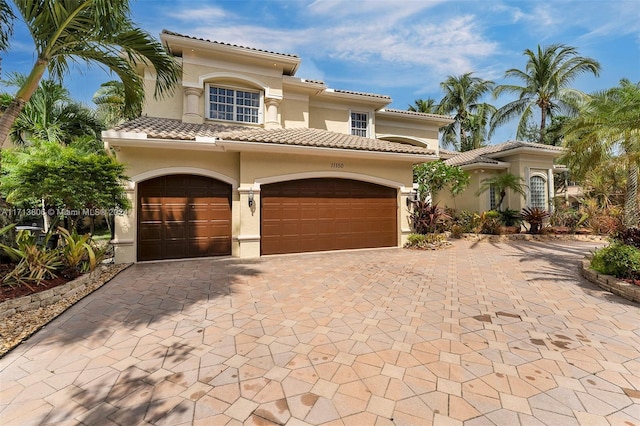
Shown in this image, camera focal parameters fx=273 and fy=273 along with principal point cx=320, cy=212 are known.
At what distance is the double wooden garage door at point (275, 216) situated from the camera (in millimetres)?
9586

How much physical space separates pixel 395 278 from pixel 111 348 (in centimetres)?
610

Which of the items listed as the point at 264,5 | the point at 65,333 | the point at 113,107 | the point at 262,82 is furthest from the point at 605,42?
the point at 113,107

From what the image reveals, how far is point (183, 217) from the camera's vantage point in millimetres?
9812

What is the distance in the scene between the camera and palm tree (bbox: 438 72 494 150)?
2828 cm

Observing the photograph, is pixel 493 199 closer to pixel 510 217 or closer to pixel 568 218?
pixel 510 217

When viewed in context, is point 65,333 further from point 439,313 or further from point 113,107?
point 113,107

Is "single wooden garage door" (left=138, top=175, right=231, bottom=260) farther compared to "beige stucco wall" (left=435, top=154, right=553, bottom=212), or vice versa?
"beige stucco wall" (left=435, top=154, right=553, bottom=212)

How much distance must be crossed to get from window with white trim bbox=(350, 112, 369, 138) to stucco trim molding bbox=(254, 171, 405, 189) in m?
4.93

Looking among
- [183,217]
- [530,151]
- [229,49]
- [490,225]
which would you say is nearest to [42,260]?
[183,217]

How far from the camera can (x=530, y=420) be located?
2.52m

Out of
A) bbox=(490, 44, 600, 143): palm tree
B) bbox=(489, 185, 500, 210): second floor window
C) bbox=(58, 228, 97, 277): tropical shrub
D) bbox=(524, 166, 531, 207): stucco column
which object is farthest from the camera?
bbox=(490, 44, 600, 143): palm tree

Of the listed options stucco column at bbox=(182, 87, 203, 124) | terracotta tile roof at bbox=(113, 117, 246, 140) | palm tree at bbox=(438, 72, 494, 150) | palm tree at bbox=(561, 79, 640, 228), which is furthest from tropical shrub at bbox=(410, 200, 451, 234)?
palm tree at bbox=(438, 72, 494, 150)

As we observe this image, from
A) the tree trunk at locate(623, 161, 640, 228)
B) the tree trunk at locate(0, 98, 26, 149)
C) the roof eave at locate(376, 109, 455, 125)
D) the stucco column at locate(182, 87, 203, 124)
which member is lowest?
the tree trunk at locate(623, 161, 640, 228)

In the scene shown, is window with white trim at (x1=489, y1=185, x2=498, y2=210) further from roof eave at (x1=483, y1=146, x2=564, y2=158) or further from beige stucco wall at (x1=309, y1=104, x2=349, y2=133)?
beige stucco wall at (x1=309, y1=104, x2=349, y2=133)
